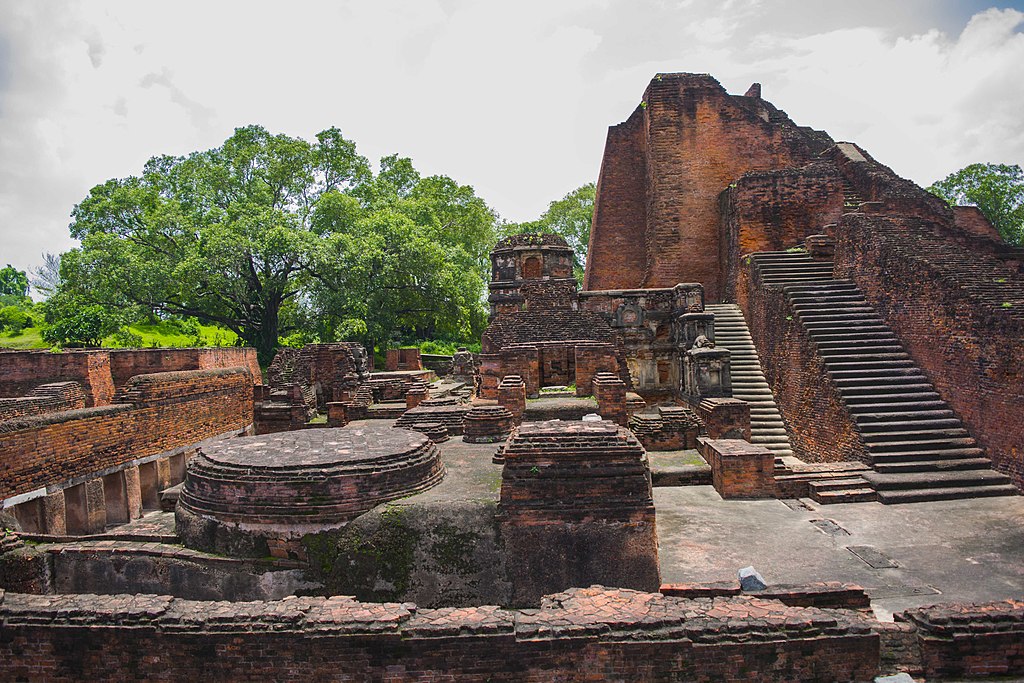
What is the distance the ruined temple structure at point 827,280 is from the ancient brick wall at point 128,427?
7969mm

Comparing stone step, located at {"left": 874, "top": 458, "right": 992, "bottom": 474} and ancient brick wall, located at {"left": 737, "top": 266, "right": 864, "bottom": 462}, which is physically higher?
ancient brick wall, located at {"left": 737, "top": 266, "right": 864, "bottom": 462}

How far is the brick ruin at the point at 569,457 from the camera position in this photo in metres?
4.04

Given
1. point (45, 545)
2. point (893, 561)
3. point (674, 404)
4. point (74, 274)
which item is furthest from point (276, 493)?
point (74, 274)

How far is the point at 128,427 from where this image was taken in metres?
9.99

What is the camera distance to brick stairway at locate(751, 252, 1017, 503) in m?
8.20

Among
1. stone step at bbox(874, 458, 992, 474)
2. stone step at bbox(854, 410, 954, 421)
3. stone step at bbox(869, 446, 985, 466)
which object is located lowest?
stone step at bbox(874, 458, 992, 474)

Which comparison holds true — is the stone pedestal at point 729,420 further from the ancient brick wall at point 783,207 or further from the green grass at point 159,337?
the green grass at point 159,337

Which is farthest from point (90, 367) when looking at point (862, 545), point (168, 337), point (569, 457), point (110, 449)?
point (862, 545)

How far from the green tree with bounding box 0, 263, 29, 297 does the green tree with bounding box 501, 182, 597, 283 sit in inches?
1520

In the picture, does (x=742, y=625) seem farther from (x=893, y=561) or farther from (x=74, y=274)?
(x=74, y=274)

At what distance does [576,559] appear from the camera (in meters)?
5.30

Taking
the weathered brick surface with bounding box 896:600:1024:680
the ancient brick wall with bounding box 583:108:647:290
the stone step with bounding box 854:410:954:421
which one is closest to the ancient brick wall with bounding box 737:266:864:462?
the stone step with bounding box 854:410:954:421

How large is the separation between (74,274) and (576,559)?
69.2ft

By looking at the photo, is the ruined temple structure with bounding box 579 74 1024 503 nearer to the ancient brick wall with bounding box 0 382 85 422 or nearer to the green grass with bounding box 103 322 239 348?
the ancient brick wall with bounding box 0 382 85 422
